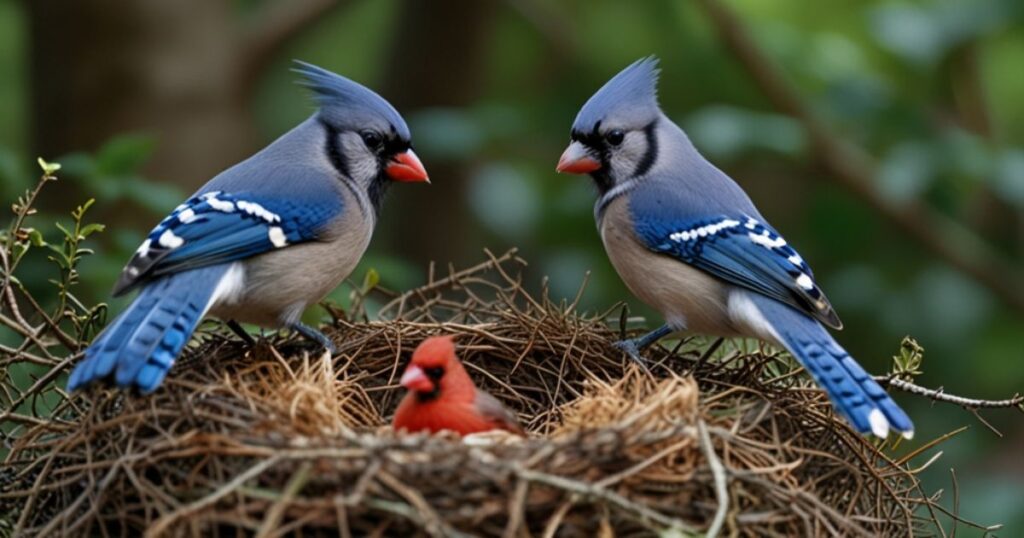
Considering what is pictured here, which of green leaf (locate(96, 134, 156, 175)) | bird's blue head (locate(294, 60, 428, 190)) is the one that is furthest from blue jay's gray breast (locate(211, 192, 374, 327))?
green leaf (locate(96, 134, 156, 175))

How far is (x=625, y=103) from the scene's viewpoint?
4730 mm

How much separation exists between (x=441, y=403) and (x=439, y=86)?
14.9ft

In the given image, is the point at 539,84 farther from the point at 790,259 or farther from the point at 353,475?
the point at 353,475

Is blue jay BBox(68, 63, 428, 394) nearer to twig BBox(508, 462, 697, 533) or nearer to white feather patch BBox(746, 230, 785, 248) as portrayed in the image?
twig BBox(508, 462, 697, 533)

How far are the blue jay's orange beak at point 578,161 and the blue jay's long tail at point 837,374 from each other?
0.85 meters

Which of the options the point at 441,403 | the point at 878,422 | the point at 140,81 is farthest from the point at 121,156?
the point at 878,422

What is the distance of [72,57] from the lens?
6543 mm

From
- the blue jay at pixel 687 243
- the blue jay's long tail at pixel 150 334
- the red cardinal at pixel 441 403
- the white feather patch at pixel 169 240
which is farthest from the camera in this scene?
the blue jay at pixel 687 243

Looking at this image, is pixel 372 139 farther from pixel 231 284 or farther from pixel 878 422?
pixel 878 422

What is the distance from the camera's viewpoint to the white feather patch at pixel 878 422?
3453mm

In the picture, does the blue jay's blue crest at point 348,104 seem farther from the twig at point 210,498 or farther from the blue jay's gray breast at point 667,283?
the twig at point 210,498

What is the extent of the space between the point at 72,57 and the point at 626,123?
10.1 ft

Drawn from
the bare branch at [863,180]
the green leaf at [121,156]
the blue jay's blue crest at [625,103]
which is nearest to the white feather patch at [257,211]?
the green leaf at [121,156]

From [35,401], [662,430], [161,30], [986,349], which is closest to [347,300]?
[35,401]
